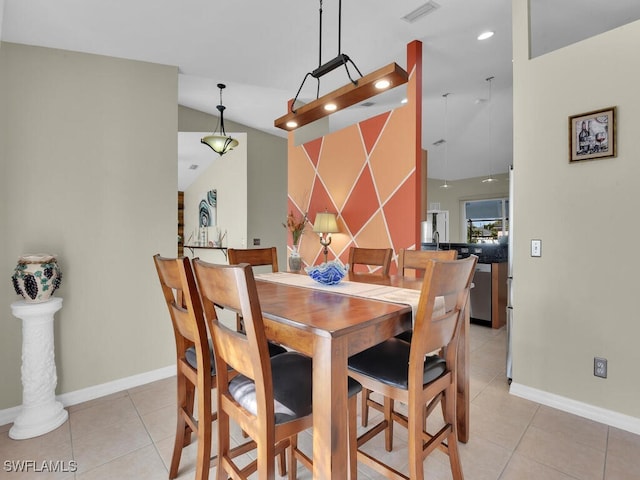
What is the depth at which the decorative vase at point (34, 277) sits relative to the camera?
76.3 inches

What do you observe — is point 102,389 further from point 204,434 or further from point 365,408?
point 365,408

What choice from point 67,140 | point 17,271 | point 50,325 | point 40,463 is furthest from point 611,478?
point 67,140

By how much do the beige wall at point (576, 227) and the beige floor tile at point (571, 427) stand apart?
0.44ft

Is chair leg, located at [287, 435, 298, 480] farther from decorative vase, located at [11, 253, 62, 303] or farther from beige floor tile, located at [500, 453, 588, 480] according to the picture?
decorative vase, located at [11, 253, 62, 303]

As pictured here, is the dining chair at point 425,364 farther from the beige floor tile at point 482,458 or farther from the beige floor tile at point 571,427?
the beige floor tile at point 571,427

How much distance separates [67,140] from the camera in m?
2.26

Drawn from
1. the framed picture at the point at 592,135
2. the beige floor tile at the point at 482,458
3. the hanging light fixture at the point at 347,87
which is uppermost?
the hanging light fixture at the point at 347,87

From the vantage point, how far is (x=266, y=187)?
5.39 m

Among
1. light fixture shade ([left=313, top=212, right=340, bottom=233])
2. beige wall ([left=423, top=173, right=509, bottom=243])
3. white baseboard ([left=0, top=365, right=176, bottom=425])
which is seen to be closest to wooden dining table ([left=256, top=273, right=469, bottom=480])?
white baseboard ([left=0, top=365, right=176, bottom=425])

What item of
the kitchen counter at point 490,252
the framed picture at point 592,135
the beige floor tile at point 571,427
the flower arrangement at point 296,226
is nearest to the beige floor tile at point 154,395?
the flower arrangement at point 296,226

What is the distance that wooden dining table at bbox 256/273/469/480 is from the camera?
37.1 inches

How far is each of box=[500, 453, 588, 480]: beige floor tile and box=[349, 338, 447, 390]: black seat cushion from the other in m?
0.71

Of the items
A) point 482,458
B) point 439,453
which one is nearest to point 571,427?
point 482,458

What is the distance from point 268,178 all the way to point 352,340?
15.5ft
